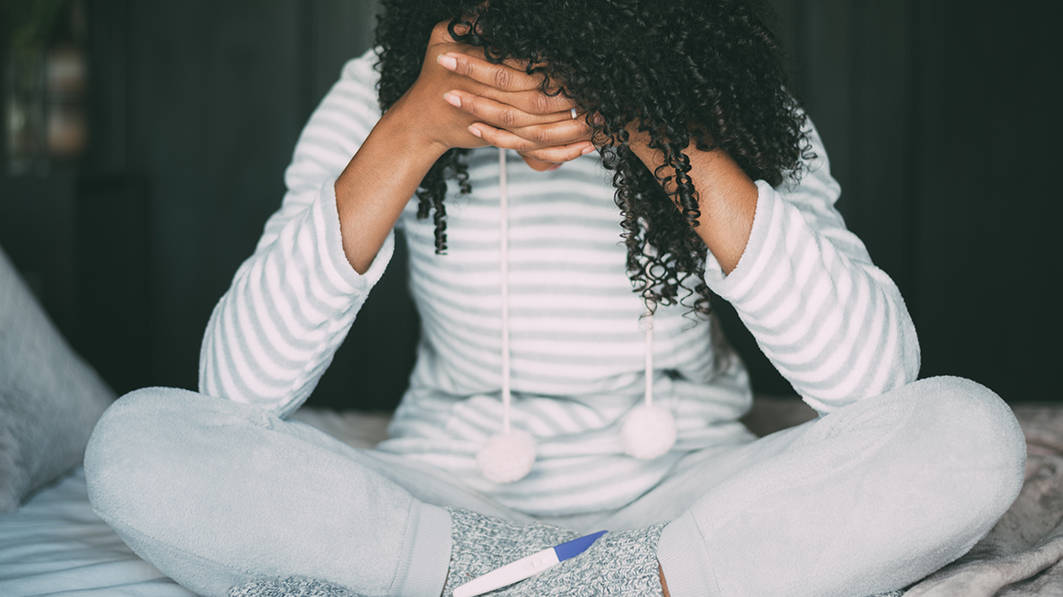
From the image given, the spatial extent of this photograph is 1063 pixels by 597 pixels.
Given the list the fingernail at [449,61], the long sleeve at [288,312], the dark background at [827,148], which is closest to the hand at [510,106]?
the fingernail at [449,61]

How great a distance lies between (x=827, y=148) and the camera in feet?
7.26

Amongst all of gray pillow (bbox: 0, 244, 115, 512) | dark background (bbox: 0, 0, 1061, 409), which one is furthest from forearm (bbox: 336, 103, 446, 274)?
dark background (bbox: 0, 0, 1061, 409)

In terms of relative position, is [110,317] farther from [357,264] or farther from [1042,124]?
[1042,124]

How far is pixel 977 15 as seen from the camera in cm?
221

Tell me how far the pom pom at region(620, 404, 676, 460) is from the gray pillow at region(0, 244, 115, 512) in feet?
2.34

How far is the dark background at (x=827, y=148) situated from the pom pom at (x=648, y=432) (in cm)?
120

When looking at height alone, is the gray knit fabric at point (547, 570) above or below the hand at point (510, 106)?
below

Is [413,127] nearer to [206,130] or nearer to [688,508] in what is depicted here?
[688,508]

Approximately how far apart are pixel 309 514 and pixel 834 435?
1.57 feet

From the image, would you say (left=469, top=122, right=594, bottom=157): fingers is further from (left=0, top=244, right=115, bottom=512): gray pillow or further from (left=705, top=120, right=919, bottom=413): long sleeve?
(left=0, top=244, right=115, bottom=512): gray pillow

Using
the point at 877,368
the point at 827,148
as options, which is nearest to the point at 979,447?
the point at 877,368

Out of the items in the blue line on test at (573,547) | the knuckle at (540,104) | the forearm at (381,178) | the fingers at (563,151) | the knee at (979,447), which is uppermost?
the knuckle at (540,104)

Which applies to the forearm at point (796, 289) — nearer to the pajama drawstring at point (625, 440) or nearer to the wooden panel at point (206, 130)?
the pajama drawstring at point (625, 440)

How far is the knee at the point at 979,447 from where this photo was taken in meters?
0.78
